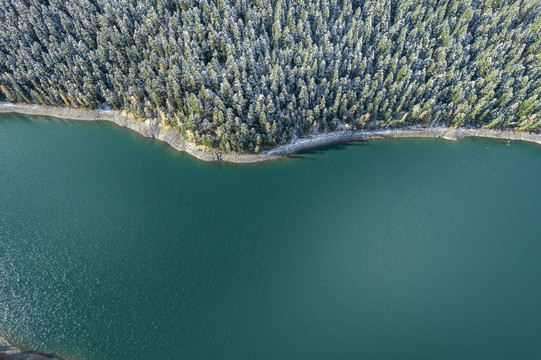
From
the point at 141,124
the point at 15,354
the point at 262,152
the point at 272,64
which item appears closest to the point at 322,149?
the point at 262,152

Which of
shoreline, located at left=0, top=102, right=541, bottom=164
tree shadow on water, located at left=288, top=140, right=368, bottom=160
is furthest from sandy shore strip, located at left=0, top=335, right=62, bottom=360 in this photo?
tree shadow on water, located at left=288, top=140, right=368, bottom=160

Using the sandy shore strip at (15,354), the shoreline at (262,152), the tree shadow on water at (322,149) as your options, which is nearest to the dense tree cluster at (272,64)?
the shoreline at (262,152)

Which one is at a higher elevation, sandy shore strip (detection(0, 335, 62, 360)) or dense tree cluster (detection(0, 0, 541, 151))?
dense tree cluster (detection(0, 0, 541, 151))

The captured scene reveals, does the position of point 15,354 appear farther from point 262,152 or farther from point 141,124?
point 262,152

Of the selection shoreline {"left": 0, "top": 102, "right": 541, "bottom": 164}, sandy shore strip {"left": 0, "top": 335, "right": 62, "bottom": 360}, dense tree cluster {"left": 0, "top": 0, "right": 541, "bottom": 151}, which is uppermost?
dense tree cluster {"left": 0, "top": 0, "right": 541, "bottom": 151}

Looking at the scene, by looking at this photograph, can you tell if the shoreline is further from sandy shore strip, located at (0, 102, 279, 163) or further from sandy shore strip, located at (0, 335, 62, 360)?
sandy shore strip, located at (0, 335, 62, 360)

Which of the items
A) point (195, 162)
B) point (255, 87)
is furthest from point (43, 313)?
point (255, 87)
